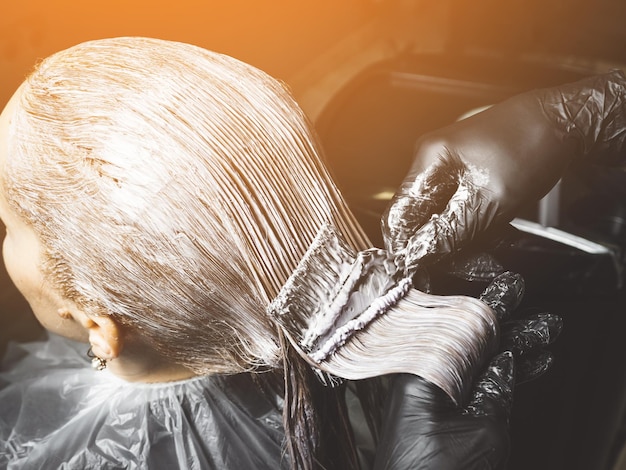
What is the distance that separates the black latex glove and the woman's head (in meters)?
0.19

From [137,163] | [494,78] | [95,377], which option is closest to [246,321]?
[137,163]

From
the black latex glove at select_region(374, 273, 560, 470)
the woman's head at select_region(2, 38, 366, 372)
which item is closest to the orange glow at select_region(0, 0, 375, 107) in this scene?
the woman's head at select_region(2, 38, 366, 372)

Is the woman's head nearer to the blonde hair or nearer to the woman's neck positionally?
the blonde hair

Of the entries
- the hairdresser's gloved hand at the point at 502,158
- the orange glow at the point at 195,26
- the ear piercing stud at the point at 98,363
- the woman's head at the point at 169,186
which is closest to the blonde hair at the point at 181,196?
the woman's head at the point at 169,186

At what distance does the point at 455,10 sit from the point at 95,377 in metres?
1.00

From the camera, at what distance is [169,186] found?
782 millimetres

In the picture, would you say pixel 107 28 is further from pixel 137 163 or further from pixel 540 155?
pixel 540 155

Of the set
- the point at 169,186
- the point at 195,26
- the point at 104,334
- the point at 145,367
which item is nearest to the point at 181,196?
the point at 169,186

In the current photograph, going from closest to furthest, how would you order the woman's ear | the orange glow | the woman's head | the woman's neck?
1. the woman's head
2. the woman's ear
3. the woman's neck
4. the orange glow

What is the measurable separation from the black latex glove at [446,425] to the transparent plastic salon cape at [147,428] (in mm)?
259

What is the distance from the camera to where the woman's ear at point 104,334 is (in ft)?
2.97

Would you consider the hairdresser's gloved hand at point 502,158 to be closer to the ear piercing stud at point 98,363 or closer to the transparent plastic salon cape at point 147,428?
the transparent plastic salon cape at point 147,428

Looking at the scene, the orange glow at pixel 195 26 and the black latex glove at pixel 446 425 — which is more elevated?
the orange glow at pixel 195 26

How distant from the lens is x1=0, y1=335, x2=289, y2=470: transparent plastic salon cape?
1.05 meters
